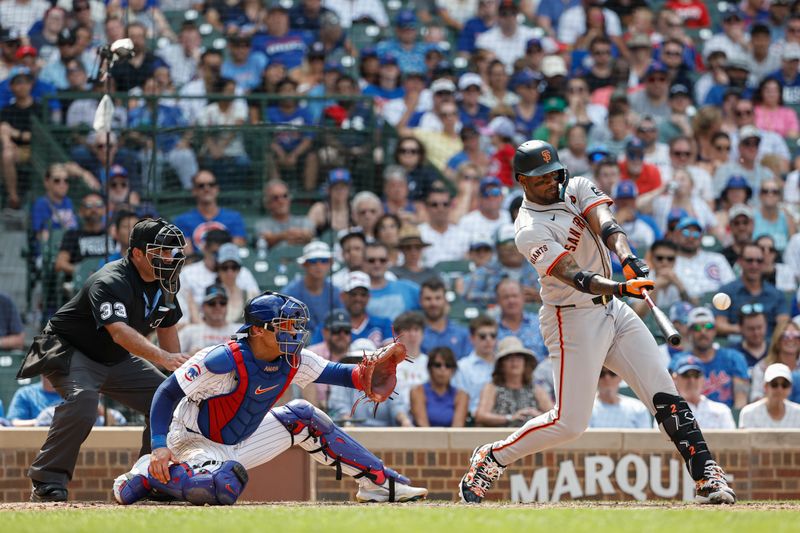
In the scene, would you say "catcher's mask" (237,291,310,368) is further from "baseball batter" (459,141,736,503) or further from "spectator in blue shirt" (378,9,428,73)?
"spectator in blue shirt" (378,9,428,73)

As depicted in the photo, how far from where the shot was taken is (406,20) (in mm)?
13711

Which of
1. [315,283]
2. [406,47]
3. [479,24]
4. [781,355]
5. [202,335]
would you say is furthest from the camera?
[479,24]

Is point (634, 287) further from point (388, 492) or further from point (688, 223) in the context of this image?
point (688, 223)

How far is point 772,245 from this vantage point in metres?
11.0

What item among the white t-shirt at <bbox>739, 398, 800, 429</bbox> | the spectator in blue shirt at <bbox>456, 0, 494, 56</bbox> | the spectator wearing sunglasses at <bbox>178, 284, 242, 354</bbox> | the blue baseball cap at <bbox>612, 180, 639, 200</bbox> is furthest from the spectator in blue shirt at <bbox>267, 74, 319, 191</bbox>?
the white t-shirt at <bbox>739, 398, 800, 429</bbox>

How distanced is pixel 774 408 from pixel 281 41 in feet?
21.7

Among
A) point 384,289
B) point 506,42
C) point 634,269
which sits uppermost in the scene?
point 506,42

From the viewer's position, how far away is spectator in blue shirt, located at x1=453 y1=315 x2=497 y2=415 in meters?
9.56

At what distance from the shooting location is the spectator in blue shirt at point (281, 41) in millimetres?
13164

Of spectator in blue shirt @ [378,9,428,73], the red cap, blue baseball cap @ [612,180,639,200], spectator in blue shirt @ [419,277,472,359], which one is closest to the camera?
spectator in blue shirt @ [419,277,472,359]

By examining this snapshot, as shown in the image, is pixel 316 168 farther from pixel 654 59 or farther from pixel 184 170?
pixel 654 59

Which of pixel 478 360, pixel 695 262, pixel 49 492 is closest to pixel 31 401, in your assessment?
pixel 49 492

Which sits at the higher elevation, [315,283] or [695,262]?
[695,262]

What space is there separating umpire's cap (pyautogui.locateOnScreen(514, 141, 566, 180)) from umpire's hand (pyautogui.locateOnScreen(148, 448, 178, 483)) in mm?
2183
